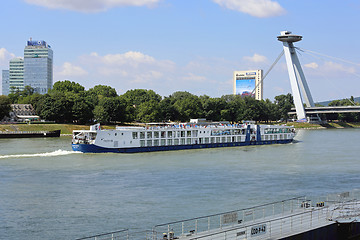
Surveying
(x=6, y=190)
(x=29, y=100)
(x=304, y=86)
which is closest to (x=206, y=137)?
(x=6, y=190)

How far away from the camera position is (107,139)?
49156mm

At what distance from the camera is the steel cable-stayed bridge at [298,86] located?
435 feet

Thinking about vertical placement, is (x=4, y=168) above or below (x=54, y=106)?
below

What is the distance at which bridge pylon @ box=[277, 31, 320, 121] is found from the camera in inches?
5217

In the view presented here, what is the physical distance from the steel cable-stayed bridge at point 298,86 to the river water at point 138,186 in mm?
87190

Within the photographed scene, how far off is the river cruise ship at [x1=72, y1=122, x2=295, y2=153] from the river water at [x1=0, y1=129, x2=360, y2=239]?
2204 millimetres

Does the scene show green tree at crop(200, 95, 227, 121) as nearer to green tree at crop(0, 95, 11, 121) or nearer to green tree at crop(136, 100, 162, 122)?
green tree at crop(136, 100, 162, 122)

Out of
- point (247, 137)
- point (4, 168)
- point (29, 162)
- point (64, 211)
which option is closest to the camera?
point (64, 211)

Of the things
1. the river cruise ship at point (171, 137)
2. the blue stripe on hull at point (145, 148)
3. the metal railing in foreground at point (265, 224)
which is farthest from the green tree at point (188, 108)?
the metal railing in foreground at point (265, 224)

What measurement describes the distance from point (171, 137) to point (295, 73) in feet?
291

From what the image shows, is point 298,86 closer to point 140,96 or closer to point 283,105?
point 283,105

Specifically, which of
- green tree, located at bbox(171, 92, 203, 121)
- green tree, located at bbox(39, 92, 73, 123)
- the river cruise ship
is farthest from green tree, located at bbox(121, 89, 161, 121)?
the river cruise ship

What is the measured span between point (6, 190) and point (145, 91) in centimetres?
10951

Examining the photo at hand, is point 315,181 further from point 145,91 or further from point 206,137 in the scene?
point 145,91
